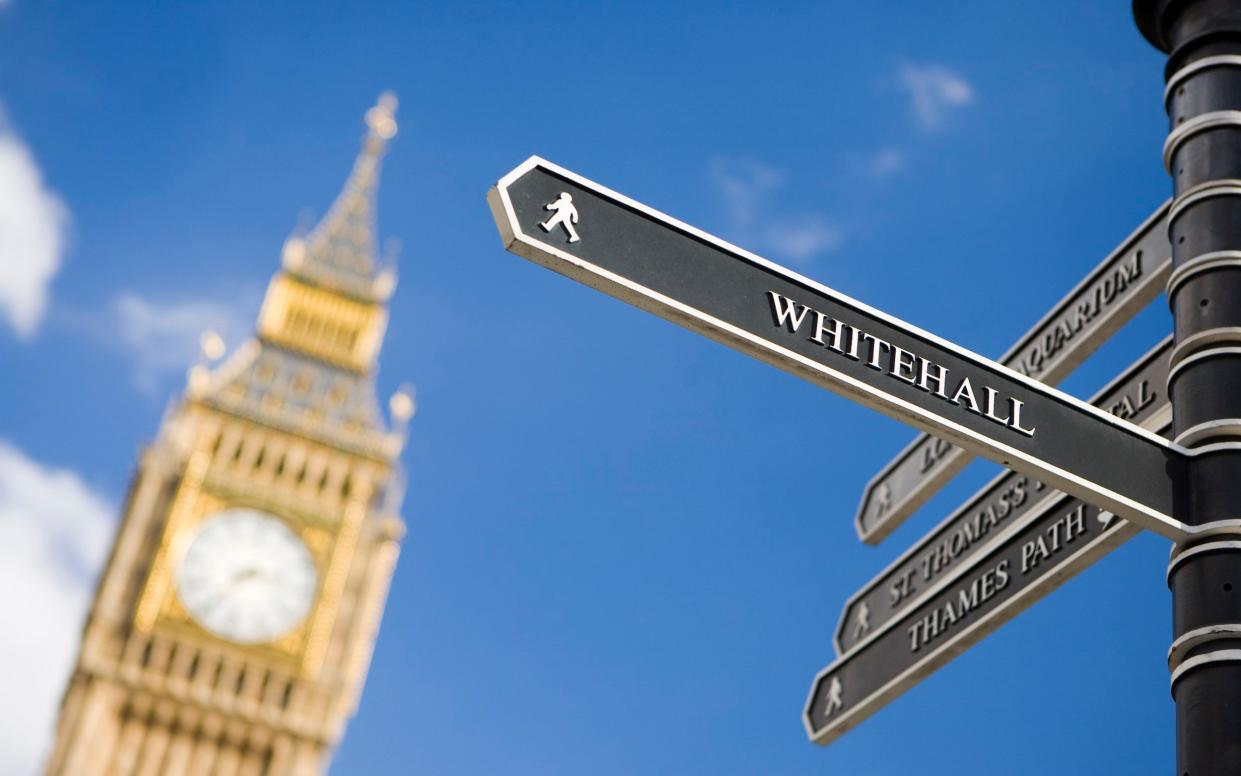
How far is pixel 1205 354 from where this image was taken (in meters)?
4.71

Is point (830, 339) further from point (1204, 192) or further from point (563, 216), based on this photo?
point (1204, 192)

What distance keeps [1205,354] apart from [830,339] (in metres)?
0.96

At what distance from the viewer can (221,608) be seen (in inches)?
1855

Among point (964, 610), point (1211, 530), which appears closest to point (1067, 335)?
point (964, 610)

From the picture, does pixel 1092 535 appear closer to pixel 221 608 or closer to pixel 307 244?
pixel 221 608

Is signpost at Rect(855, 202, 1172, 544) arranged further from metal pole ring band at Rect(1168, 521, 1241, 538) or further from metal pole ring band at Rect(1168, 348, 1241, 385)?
metal pole ring band at Rect(1168, 521, 1241, 538)

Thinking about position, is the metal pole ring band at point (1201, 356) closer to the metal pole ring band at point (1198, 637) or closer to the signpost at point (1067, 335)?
the metal pole ring band at point (1198, 637)

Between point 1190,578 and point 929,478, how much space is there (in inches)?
78.3

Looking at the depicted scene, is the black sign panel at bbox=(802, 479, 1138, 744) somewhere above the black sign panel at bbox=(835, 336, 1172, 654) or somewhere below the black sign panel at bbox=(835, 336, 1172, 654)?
below

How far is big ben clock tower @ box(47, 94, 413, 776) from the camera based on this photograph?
46875 millimetres

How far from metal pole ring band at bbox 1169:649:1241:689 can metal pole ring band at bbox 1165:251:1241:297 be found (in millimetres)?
1077

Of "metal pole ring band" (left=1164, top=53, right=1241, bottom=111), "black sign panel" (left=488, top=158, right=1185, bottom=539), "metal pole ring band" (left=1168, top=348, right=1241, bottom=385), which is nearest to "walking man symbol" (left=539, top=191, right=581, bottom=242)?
"black sign panel" (left=488, top=158, right=1185, bottom=539)

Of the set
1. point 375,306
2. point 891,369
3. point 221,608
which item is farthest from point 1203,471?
point 375,306

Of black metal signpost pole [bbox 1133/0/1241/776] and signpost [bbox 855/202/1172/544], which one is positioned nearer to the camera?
black metal signpost pole [bbox 1133/0/1241/776]
